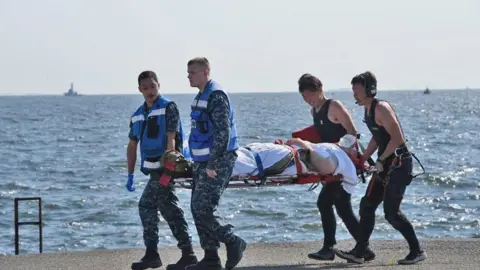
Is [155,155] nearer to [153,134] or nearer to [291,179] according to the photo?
[153,134]

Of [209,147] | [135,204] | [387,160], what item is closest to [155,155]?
[209,147]

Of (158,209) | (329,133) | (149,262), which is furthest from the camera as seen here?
(329,133)

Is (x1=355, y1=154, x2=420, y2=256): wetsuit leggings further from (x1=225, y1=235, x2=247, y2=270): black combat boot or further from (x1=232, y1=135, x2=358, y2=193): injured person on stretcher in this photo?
(x1=225, y1=235, x2=247, y2=270): black combat boot

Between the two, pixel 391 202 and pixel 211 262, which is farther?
pixel 391 202

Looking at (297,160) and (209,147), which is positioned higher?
(209,147)

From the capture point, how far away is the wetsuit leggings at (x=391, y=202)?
9.84 meters

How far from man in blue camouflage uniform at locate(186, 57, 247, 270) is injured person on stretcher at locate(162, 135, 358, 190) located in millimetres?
509

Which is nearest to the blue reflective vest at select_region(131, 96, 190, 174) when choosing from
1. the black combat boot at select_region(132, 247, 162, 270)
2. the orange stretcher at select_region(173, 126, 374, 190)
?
the orange stretcher at select_region(173, 126, 374, 190)

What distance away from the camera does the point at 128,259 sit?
10852mm

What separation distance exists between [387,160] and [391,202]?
0.39 meters

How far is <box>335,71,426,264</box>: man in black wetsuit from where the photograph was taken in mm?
9773

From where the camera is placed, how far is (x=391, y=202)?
9852 millimetres

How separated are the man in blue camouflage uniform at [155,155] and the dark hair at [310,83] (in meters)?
1.24

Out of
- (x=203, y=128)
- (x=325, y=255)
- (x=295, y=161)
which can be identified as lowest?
(x=325, y=255)
